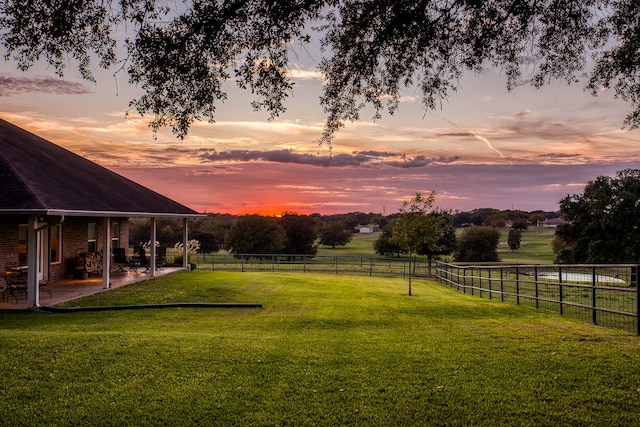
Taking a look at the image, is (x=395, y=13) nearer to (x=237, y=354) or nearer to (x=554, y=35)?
(x=554, y=35)

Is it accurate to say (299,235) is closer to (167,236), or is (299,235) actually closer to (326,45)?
(167,236)

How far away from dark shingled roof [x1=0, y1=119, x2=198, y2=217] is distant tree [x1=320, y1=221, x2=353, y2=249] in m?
66.1

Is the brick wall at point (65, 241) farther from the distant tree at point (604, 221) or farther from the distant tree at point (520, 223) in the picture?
the distant tree at point (520, 223)

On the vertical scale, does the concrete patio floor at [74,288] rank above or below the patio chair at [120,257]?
below

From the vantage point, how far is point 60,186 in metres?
16.4

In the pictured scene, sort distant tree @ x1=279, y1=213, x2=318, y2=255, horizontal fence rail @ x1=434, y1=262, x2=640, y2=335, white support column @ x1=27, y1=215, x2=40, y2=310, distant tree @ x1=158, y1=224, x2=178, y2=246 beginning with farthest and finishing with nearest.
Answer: distant tree @ x1=158, y1=224, x2=178, y2=246 → distant tree @ x1=279, y1=213, x2=318, y2=255 → white support column @ x1=27, y1=215, x2=40, y2=310 → horizontal fence rail @ x1=434, y1=262, x2=640, y2=335

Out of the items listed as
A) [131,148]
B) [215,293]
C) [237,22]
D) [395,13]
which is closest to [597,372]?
[395,13]

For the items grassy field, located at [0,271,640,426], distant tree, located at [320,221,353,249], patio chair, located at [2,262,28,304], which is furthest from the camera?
distant tree, located at [320,221,353,249]

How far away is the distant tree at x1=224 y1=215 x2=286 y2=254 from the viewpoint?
207ft

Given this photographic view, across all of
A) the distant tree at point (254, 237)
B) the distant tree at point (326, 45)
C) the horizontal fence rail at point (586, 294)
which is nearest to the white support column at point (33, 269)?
the distant tree at point (326, 45)

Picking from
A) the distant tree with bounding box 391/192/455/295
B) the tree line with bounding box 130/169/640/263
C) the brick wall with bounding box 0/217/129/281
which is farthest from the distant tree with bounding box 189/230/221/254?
the distant tree with bounding box 391/192/455/295

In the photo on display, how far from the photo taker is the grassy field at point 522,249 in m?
81.0

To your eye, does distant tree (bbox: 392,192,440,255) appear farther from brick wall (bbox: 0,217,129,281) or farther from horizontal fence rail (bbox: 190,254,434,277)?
brick wall (bbox: 0,217,129,281)

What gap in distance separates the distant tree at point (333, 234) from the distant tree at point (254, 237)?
2632 cm
